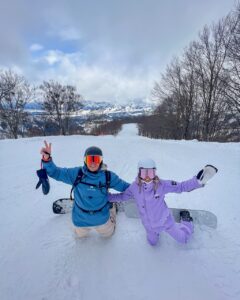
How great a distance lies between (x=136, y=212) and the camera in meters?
3.98

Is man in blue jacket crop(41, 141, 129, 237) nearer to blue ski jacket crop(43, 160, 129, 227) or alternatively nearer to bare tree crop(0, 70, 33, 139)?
blue ski jacket crop(43, 160, 129, 227)

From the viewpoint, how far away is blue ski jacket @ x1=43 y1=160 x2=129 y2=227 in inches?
120

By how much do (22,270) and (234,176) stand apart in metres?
6.11

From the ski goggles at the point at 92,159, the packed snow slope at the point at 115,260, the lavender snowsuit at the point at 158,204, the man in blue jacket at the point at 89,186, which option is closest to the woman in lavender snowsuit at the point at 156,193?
the lavender snowsuit at the point at 158,204

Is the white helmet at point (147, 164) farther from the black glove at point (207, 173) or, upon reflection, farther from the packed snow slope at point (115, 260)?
the packed snow slope at point (115, 260)

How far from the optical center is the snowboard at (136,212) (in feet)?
11.9

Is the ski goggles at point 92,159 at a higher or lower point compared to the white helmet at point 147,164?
higher

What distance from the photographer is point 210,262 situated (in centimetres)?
288

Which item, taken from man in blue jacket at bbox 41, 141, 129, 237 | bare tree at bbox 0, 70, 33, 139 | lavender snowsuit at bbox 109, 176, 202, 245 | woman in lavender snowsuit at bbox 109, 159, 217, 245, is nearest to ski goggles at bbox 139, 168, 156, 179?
woman in lavender snowsuit at bbox 109, 159, 217, 245

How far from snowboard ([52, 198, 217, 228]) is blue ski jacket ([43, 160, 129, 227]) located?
0.89m

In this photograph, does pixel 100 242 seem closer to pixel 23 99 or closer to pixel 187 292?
pixel 187 292

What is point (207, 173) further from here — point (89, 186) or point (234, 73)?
point (234, 73)

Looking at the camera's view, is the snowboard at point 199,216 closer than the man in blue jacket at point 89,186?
No

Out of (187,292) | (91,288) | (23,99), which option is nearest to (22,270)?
(91,288)
